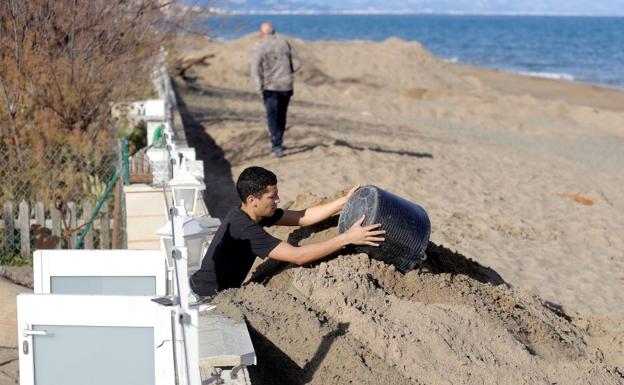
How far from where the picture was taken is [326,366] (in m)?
4.55

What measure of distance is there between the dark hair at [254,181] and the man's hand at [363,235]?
553 millimetres

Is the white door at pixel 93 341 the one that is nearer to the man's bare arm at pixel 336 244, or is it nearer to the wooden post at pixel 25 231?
the man's bare arm at pixel 336 244

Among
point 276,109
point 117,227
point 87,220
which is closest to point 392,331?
point 117,227

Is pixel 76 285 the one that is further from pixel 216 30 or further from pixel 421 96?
pixel 421 96

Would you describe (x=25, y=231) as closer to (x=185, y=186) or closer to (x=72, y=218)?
(x=72, y=218)

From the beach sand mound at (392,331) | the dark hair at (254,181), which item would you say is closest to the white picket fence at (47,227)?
the beach sand mound at (392,331)

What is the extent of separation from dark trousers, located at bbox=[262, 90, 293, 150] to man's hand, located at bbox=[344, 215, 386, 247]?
7.82 m

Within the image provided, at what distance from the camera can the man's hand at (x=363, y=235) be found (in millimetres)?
5277

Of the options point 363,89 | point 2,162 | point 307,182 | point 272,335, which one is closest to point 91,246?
point 2,162

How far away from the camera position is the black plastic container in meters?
5.38

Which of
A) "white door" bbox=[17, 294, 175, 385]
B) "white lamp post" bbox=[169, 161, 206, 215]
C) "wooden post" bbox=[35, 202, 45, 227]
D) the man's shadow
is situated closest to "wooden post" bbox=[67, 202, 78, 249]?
"wooden post" bbox=[35, 202, 45, 227]

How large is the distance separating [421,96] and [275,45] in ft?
44.8

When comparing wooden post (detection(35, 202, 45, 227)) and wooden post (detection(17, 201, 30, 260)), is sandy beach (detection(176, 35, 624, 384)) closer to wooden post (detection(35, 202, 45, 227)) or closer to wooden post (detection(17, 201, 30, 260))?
wooden post (detection(35, 202, 45, 227))

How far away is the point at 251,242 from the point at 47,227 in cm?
443
